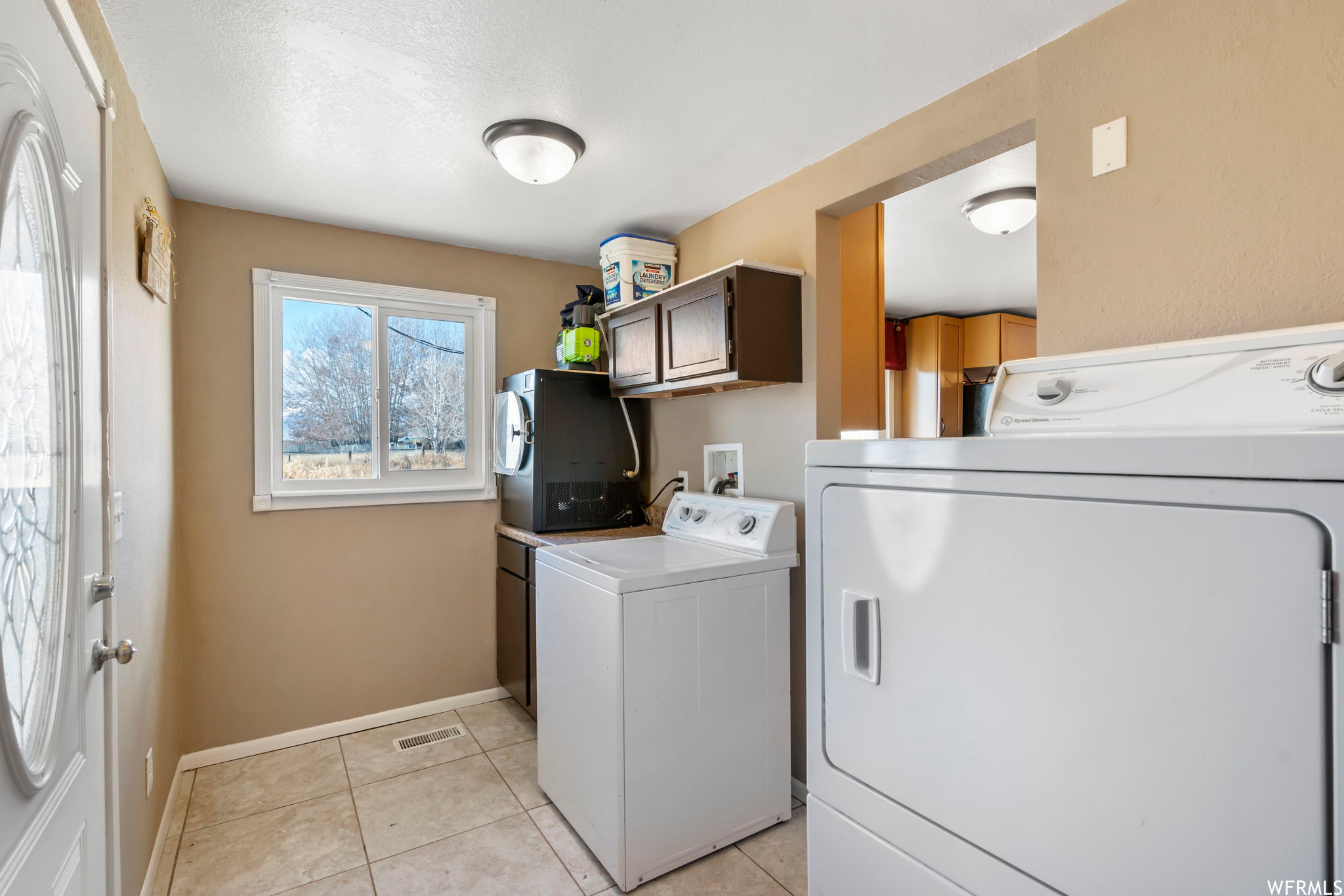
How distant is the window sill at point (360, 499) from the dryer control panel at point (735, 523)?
3.69 ft

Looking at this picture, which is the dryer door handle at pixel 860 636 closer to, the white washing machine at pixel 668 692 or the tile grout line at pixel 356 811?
the white washing machine at pixel 668 692

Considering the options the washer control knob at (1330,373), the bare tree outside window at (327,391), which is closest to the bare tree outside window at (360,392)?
the bare tree outside window at (327,391)

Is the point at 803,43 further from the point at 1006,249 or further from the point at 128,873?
the point at 128,873

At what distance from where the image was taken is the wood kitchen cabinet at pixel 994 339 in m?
5.30

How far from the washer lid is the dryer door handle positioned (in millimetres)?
863

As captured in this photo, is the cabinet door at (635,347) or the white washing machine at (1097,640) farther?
the cabinet door at (635,347)

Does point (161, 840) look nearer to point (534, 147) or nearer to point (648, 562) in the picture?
point (648, 562)

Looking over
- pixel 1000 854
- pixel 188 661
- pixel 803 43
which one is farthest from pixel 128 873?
pixel 803 43

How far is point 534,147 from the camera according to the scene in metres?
2.09

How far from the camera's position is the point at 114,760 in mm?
1493

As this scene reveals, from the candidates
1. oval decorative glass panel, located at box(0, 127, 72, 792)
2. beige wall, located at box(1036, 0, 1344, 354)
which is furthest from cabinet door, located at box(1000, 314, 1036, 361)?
oval decorative glass panel, located at box(0, 127, 72, 792)

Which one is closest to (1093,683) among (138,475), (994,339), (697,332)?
(697,332)

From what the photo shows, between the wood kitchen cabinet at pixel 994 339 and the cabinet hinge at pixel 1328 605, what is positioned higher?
the wood kitchen cabinet at pixel 994 339

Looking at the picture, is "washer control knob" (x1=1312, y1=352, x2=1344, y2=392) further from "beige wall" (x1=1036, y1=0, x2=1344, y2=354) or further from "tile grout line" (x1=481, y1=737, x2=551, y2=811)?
"tile grout line" (x1=481, y1=737, x2=551, y2=811)
